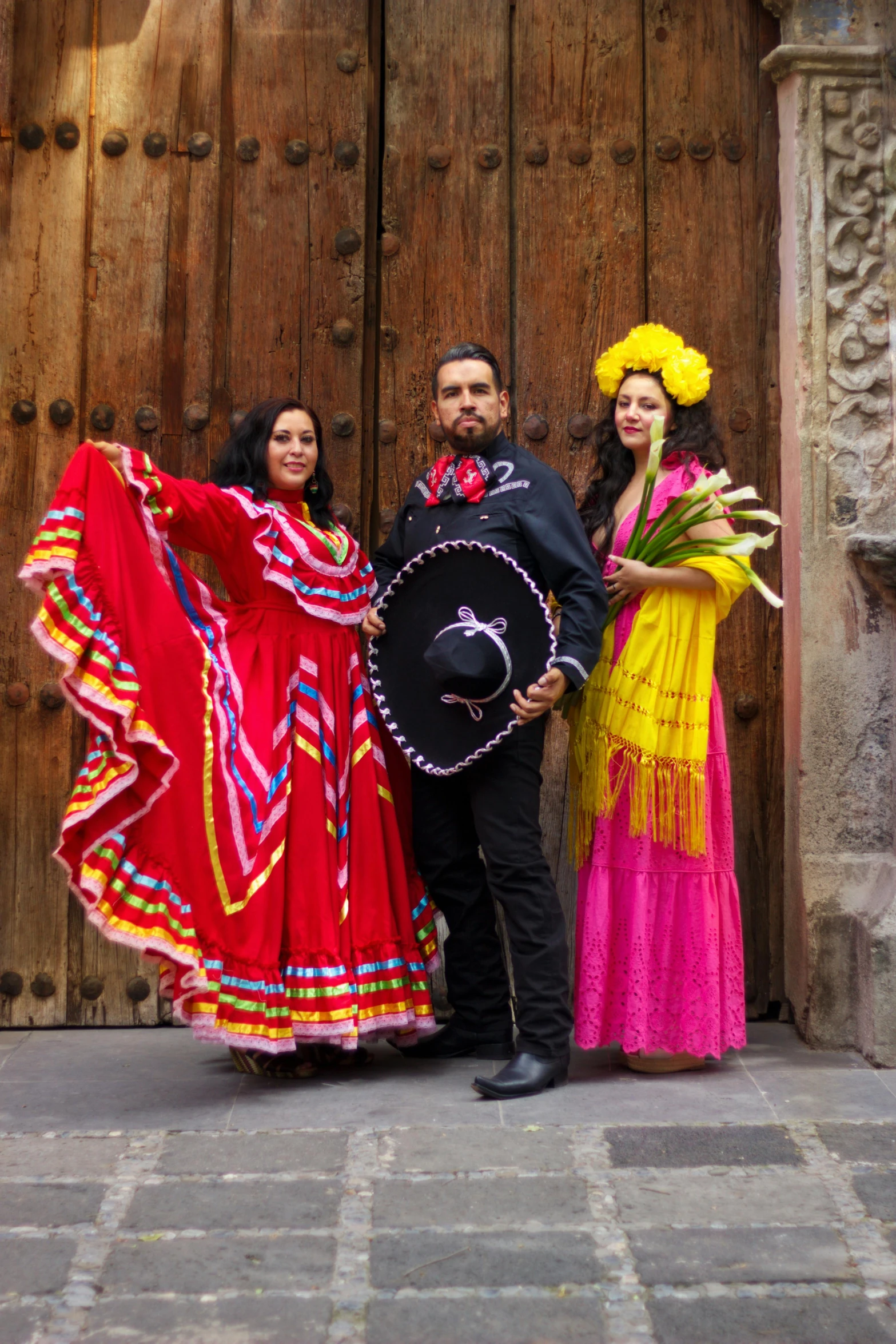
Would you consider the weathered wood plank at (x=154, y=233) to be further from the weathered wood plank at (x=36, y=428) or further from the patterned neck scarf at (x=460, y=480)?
the patterned neck scarf at (x=460, y=480)

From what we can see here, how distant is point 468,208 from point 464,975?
2.04 meters

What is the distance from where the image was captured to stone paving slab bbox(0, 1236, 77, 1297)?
1836 mm

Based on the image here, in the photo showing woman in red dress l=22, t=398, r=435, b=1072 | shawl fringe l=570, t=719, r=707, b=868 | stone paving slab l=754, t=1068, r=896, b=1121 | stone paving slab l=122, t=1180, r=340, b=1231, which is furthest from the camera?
shawl fringe l=570, t=719, r=707, b=868

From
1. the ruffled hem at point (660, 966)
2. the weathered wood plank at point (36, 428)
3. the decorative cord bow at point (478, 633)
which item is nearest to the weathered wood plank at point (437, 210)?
the decorative cord bow at point (478, 633)

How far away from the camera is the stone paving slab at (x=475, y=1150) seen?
2.31 m

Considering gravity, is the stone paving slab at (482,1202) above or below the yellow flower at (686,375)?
below

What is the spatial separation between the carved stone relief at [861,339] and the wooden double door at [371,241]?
0.90ft

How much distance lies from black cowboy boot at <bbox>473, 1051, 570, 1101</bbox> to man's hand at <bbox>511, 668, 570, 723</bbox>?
2.46 ft

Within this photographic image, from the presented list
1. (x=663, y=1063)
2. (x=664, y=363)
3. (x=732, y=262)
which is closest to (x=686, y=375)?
(x=664, y=363)

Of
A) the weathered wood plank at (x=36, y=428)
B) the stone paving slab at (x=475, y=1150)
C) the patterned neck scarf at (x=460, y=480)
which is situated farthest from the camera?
the weathered wood plank at (x=36, y=428)

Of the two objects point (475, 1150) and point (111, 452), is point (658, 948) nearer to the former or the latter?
point (475, 1150)

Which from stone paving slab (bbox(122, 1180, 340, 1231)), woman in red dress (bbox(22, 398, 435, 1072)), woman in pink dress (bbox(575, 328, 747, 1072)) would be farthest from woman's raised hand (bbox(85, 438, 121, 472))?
stone paving slab (bbox(122, 1180, 340, 1231))

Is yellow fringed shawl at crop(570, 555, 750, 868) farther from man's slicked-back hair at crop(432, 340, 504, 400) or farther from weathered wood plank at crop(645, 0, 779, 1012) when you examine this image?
man's slicked-back hair at crop(432, 340, 504, 400)

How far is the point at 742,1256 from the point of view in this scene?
6.31 feet
